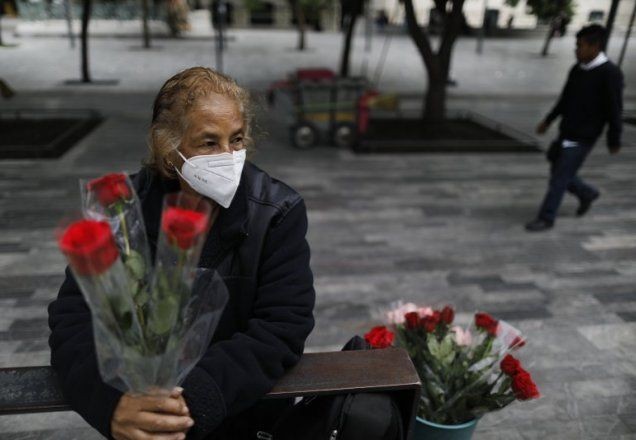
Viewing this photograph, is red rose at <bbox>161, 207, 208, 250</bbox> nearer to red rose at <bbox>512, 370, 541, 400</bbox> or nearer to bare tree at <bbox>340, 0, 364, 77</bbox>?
red rose at <bbox>512, 370, 541, 400</bbox>

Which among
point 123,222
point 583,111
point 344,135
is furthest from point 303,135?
point 123,222

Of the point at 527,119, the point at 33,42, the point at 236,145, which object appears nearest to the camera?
the point at 236,145

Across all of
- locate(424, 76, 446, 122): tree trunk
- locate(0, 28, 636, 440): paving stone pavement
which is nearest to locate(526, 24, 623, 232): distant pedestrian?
locate(0, 28, 636, 440): paving stone pavement

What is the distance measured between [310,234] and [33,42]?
2253cm

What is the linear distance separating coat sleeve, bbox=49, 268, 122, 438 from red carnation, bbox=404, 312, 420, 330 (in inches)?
51.4

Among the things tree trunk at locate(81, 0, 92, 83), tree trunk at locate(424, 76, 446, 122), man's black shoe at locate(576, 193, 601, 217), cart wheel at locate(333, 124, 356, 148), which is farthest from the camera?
tree trunk at locate(81, 0, 92, 83)

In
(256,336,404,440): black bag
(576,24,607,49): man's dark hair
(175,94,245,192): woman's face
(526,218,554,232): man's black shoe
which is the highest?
(576,24,607,49): man's dark hair

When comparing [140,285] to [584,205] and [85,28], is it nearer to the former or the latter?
[584,205]

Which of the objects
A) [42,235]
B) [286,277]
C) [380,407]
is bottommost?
[42,235]

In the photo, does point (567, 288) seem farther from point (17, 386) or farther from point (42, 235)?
point (42, 235)

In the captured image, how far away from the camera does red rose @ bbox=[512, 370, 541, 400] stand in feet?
6.48

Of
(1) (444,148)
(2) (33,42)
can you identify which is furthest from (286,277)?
(2) (33,42)

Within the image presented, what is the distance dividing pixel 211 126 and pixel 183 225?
0.60 metres

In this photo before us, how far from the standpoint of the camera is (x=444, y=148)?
26.9ft
